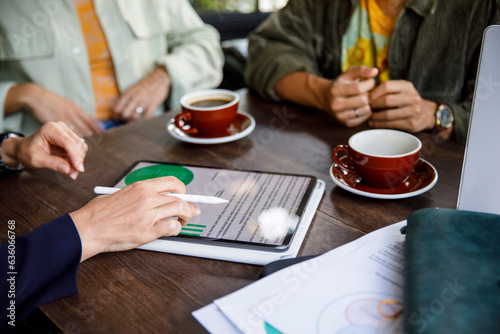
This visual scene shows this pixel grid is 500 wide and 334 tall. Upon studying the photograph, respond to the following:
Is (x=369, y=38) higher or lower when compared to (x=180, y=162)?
higher

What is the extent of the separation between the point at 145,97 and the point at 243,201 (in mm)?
1015

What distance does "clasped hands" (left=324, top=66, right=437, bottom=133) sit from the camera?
958 mm

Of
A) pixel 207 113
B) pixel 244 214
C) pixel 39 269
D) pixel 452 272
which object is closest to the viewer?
pixel 452 272

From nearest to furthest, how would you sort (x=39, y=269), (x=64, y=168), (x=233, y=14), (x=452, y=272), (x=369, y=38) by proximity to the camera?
1. (x=452, y=272)
2. (x=39, y=269)
3. (x=64, y=168)
4. (x=369, y=38)
5. (x=233, y=14)

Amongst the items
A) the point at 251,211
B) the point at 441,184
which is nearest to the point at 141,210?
the point at 251,211

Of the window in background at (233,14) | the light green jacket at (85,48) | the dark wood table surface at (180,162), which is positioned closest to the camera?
the dark wood table surface at (180,162)

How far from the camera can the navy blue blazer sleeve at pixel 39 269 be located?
0.54 metres

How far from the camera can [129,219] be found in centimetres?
61

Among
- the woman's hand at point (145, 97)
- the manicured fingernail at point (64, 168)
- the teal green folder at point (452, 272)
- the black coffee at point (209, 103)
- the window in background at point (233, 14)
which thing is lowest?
the window in background at point (233, 14)

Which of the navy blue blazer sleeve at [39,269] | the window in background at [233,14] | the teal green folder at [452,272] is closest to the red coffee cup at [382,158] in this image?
the teal green folder at [452,272]

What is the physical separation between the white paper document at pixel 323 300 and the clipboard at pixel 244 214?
8 centimetres

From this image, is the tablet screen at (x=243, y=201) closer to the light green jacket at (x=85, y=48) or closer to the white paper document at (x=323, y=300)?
the white paper document at (x=323, y=300)

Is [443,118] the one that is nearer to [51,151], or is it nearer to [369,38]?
[369,38]

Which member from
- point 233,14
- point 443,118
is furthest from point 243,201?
point 233,14
